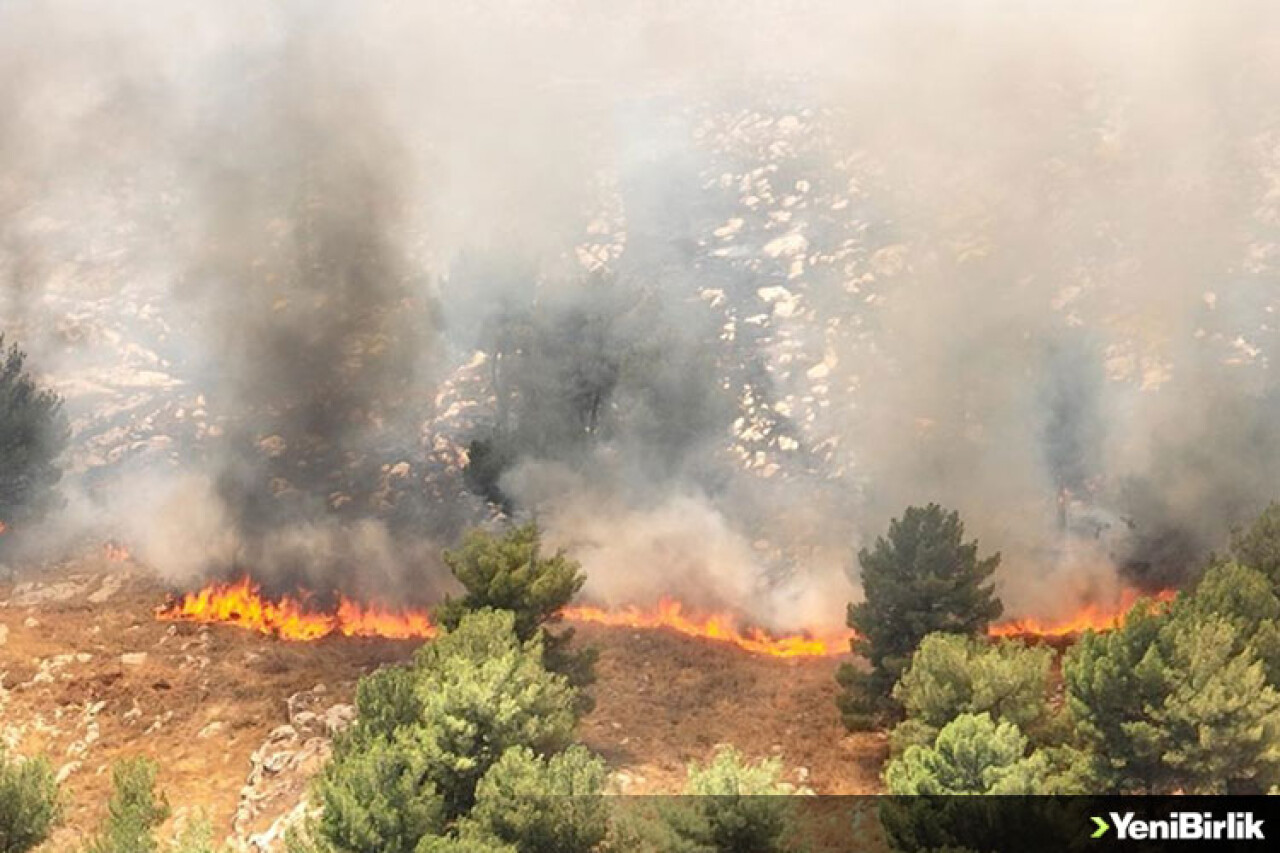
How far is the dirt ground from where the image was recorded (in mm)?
25156

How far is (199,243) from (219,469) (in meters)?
13.8

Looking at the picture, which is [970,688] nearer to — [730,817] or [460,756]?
[730,817]

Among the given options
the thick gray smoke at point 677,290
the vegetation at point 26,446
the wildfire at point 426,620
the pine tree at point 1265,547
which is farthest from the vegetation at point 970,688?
the vegetation at point 26,446

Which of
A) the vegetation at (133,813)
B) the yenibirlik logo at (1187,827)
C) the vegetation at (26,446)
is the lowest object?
the vegetation at (133,813)

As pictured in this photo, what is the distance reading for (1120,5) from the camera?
47.2 metres

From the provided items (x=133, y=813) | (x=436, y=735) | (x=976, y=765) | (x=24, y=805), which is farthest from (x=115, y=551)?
A: (x=976, y=765)

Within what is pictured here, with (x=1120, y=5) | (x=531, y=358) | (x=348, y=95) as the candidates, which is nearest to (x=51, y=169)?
(x=348, y=95)

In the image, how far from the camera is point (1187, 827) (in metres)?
18.6

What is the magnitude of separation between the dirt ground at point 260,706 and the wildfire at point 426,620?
3.97ft

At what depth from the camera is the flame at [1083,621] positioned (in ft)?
103

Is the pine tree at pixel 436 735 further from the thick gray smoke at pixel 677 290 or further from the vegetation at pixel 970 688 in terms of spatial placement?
the thick gray smoke at pixel 677 290

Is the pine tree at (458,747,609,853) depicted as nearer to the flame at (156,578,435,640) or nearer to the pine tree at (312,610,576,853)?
the pine tree at (312,610,576,853)

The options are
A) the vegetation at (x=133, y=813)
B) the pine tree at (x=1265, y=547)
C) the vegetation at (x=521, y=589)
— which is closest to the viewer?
the vegetation at (x=133, y=813)

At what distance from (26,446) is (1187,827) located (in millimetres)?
35837
